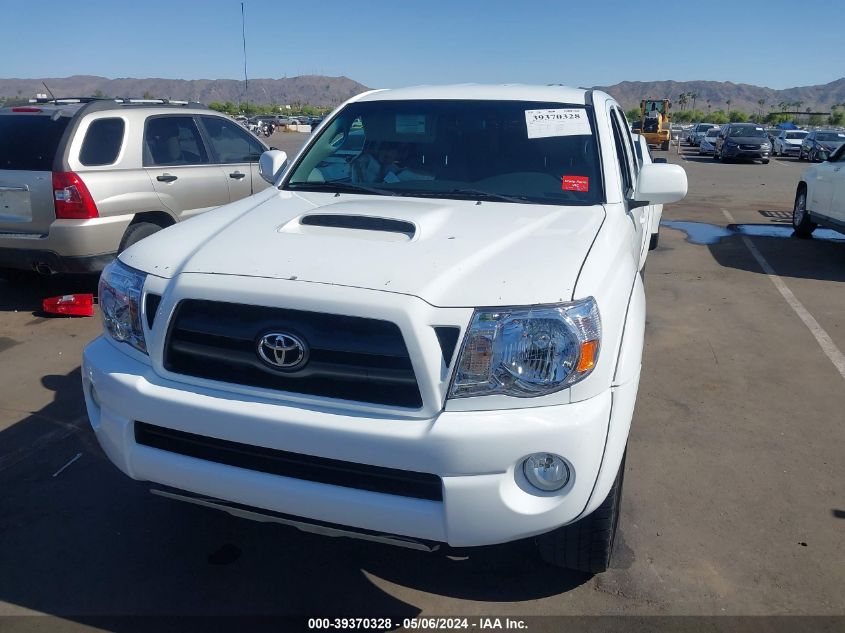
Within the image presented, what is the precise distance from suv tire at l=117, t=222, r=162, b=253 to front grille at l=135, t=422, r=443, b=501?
419 centimetres

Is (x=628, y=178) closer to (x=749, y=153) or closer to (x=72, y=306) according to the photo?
(x=72, y=306)

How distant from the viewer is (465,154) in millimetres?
3760

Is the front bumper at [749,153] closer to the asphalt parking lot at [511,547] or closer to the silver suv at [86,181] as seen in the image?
the asphalt parking lot at [511,547]

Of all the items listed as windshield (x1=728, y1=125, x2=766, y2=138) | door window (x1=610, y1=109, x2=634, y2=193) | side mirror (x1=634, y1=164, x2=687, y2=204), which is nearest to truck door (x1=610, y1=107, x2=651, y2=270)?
door window (x1=610, y1=109, x2=634, y2=193)

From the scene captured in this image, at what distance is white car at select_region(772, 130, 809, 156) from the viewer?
107ft

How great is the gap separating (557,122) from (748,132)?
1161 inches

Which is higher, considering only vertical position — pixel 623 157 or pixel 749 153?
pixel 623 157

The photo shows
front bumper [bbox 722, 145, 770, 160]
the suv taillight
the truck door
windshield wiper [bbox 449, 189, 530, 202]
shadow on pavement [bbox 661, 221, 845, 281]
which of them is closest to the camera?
windshield wiper [bbox 449, 189, 530, 202]

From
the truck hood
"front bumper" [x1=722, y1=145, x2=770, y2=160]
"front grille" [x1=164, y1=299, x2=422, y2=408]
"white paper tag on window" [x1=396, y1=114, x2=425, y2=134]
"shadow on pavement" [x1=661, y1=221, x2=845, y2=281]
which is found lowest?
"shadow on pavement" [x1=661, y1=221, x2=845, y2=281]

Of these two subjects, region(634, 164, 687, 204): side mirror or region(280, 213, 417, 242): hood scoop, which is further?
region(634, 164, 687, 204): side mirror

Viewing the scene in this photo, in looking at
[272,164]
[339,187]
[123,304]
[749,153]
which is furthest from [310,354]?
[749,153]

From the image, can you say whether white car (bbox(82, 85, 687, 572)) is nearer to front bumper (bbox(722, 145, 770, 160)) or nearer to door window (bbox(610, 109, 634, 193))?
door window (bbox(610, 109, 634, 193))

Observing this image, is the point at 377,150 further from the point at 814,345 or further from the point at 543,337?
the point at 814,345

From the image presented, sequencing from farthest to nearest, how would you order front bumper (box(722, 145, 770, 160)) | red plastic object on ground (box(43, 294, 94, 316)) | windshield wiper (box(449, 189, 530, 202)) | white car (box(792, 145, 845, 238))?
front bumper (box(722, 145, 770, 160)), white car (box(792, 145, 845, 238)), red plastic object on ground (box(43, 294, 94, 316)), windshield wiper (box(449, 189, 530, 202))
